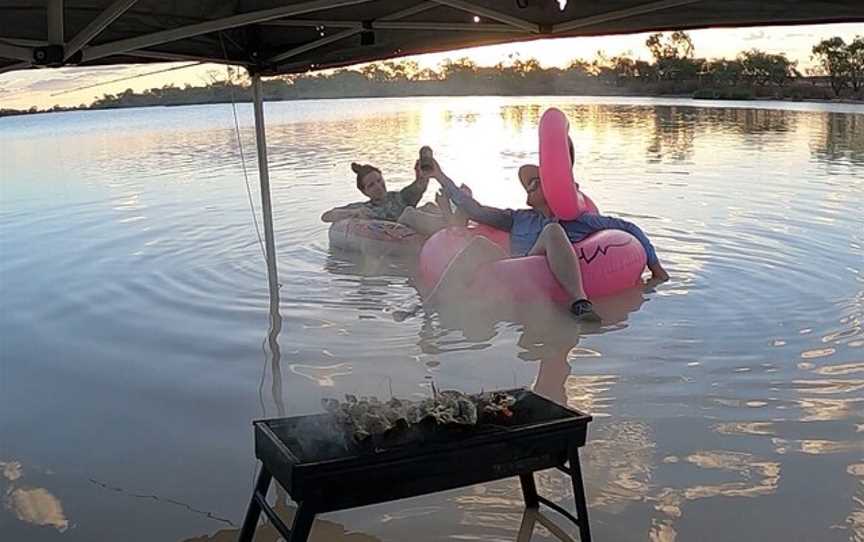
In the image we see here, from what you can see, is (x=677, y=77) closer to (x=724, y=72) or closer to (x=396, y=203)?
(x=724, y=72)

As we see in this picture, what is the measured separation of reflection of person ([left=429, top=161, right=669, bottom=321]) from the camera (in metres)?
4.98

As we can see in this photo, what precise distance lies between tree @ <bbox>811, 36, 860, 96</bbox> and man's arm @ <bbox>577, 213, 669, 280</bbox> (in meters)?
27.5

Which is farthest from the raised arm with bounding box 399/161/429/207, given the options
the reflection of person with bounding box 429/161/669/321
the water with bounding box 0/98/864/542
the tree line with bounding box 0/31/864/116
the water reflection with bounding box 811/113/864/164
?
the tree line with bounding box 0/31/864/116

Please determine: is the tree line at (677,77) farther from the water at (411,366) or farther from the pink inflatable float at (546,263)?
the pink inflatable float at (546,263)

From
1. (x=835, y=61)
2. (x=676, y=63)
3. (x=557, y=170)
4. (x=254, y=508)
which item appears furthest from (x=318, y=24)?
(x=676, y=63)

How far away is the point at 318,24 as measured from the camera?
13.3 feet

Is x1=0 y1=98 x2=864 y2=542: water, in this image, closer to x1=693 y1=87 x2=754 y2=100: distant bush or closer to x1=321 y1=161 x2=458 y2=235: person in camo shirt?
x1=321 y1=161 x2=458 y2=235: person in camo shirt

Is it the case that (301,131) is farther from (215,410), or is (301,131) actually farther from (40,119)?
(215,410)

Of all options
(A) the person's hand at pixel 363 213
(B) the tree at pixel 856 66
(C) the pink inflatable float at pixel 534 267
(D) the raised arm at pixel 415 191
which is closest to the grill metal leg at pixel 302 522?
(C) the pink inflatable float at pixel 534 267

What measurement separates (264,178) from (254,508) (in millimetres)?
3209

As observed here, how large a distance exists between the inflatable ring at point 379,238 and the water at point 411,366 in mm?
193

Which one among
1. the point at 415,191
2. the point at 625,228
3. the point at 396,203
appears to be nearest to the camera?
the point at 625,228

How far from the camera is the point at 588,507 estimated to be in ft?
8.80

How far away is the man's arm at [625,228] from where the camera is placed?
17.9ft
